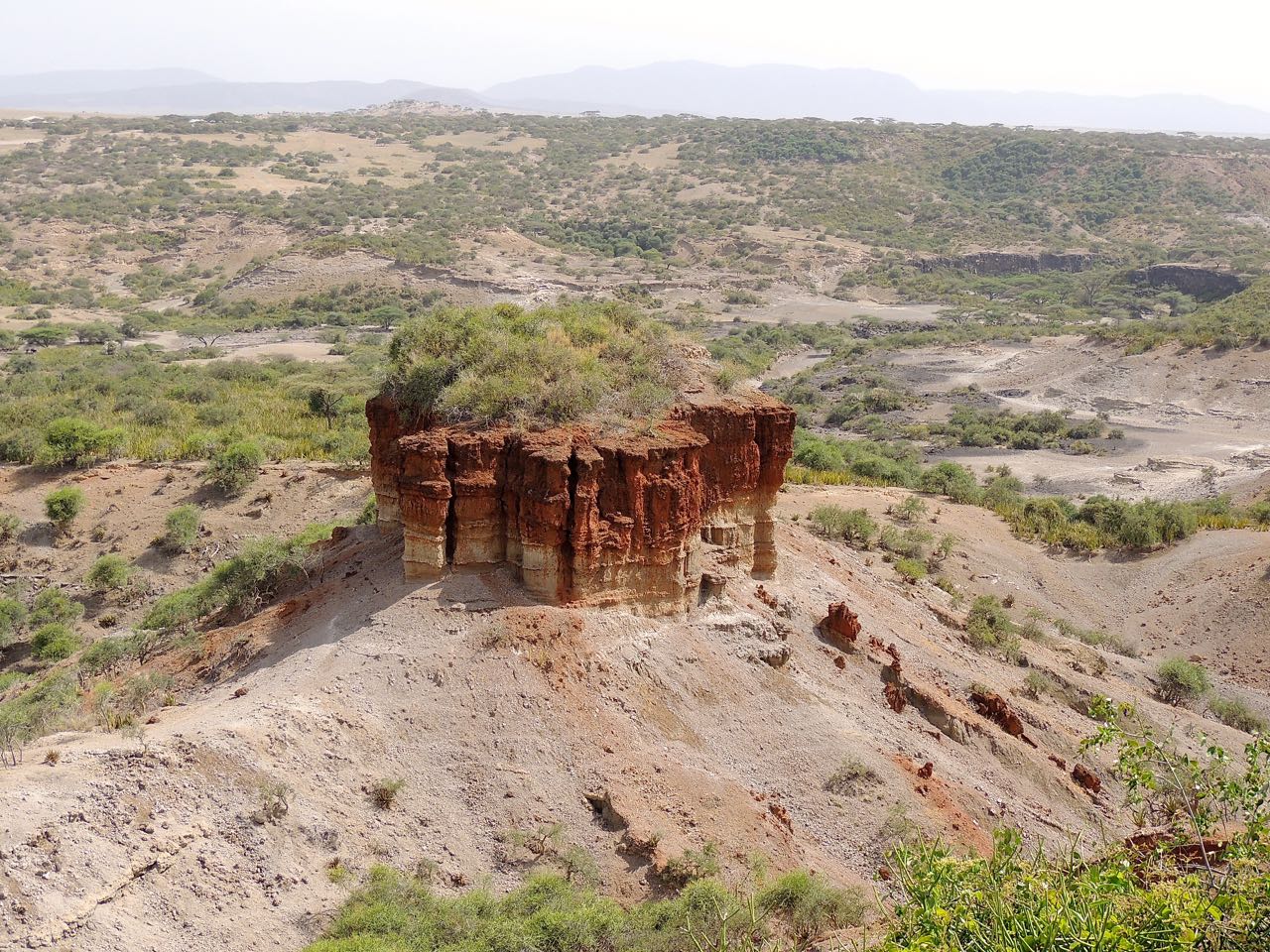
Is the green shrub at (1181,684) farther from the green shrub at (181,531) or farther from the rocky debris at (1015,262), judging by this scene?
the rocky debris at (1015,262)

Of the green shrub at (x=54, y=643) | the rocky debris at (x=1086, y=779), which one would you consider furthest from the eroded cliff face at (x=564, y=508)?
the green shrub at (x=54, y=643)

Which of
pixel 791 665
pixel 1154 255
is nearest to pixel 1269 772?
pixel 791 665

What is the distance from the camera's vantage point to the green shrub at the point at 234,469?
26172 mm

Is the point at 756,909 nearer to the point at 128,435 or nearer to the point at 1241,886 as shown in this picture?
the point at 1241,886

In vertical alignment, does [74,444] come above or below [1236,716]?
above

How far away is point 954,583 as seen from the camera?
2567cm

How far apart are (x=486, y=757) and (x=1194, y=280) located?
87.2 metres

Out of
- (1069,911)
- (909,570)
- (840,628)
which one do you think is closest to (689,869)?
(1069,911)

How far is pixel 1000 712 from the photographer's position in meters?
16.2

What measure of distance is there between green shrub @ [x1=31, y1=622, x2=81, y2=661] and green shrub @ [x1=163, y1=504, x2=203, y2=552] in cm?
373

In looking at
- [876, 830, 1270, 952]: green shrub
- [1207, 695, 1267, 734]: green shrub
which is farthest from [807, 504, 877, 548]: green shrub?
[876, 830, 1270, 952]: green shrub

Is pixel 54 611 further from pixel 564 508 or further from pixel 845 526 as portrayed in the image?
pixel 845 526

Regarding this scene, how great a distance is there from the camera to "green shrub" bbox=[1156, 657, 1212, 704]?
2086 cm

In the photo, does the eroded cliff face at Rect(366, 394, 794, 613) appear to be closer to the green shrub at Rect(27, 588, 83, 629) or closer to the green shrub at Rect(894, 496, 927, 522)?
the green shrub at Rect(27, 588, 83, 629)
